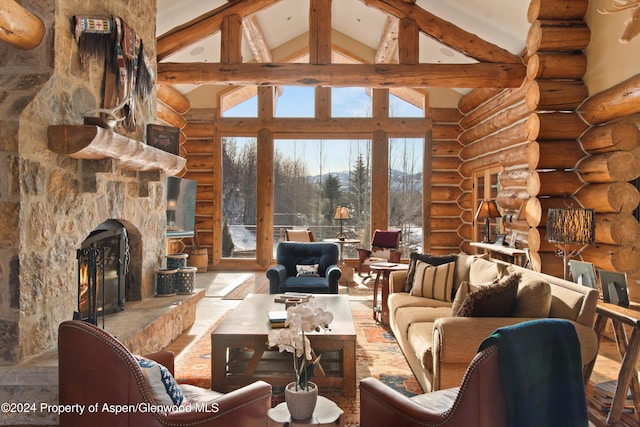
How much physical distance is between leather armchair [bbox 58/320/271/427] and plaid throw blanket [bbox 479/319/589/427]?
3.59 feet

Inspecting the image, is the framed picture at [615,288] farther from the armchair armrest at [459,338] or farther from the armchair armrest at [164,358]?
the armchair armrest at [164,358]

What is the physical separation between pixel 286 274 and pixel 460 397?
3901 mm

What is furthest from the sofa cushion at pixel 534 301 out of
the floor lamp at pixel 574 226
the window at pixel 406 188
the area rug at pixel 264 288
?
the window at pixel 406 188

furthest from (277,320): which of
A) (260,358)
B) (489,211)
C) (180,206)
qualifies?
(180,206)

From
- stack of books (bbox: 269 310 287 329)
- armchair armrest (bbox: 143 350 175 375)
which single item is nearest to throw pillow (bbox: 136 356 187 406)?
armchair armrest (bbox: 143 350 175 375)

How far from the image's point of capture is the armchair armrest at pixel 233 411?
5.24 ft

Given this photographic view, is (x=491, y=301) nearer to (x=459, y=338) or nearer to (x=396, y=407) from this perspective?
(x=459, y=338)

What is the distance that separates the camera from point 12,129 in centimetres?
255

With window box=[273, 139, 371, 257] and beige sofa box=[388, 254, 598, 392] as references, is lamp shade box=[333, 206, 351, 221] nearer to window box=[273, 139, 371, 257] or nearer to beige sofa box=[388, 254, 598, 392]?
window box=[273, 139, 371, 257]

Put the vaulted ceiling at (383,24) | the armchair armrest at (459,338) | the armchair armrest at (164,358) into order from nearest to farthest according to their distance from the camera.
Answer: the armchair armrest at (164,358)
the armchair armrest at (459,338)
the vaulted ceiling at (383,24)

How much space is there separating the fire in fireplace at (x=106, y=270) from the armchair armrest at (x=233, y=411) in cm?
189

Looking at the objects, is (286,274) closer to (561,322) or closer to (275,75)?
(275,75)

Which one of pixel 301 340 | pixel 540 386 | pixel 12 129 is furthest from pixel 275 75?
pixel 540 386

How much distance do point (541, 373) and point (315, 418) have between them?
89 centimetres
